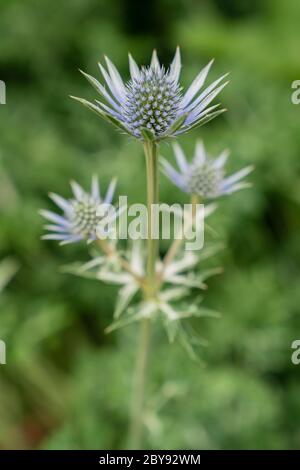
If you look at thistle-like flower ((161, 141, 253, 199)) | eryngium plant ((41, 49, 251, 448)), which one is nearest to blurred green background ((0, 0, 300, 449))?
eryngium plant ((41, 49, 251, 448))

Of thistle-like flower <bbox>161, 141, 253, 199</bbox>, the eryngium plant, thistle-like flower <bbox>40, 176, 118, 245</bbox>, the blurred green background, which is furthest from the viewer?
the blurred green background

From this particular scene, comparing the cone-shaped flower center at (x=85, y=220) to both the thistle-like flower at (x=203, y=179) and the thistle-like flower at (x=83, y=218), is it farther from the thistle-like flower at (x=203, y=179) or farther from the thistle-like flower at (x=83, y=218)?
the thistle-like flower at (x=203, y=179)

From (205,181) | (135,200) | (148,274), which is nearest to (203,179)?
(205,181)

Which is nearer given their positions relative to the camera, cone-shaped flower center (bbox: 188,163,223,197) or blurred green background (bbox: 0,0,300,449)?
cone-shaped flower center (bbox: 188,163,223,197)

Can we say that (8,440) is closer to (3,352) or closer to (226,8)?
(3,352)

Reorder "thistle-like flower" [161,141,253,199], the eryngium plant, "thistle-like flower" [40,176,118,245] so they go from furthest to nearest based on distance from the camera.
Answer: "thistle-like flower" [161,141,253,199], "thistle-like flower" [40,176,118,245], the eryngium plant

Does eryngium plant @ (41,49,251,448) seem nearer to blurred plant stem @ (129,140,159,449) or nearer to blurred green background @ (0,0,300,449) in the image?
blurred plant stem @ (129,140,159,449)

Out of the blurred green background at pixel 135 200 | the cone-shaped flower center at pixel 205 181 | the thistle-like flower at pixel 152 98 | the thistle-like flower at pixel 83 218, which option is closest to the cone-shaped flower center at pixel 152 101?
the thistle-like flower at pixel 152 98
